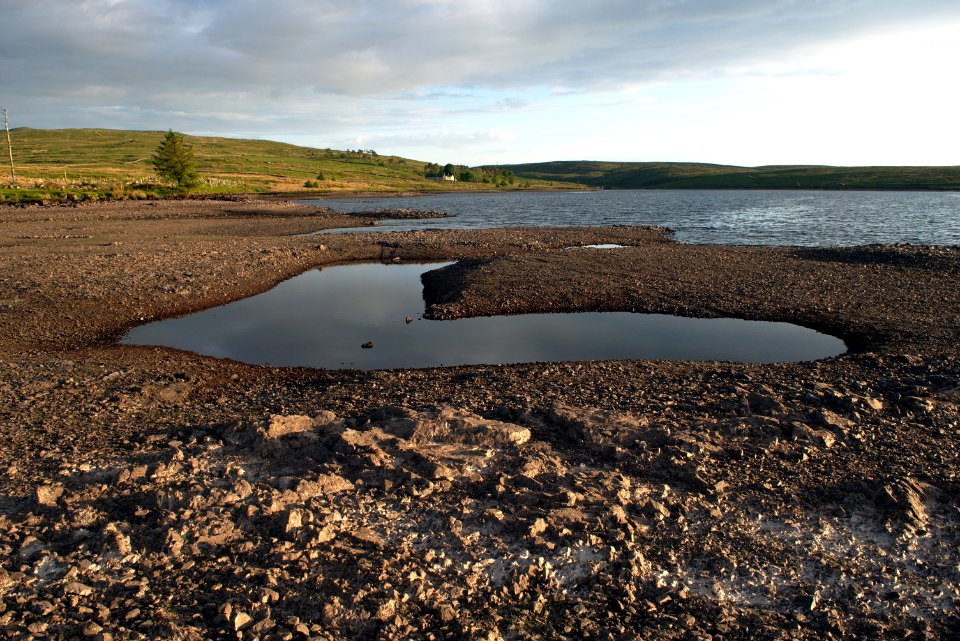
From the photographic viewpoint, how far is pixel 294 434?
995 cm

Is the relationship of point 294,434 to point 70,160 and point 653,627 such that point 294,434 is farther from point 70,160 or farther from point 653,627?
point 70,160

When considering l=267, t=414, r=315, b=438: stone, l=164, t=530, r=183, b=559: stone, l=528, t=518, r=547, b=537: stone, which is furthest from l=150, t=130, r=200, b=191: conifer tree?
l=528, t=518, r=547, b=537: stone

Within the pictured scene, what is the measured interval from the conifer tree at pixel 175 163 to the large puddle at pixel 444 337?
256ft

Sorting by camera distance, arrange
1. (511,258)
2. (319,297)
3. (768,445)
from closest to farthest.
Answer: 1. (768,445)
2. (319,297)
3. (511,258)

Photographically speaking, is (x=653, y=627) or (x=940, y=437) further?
(x=940, y=437)

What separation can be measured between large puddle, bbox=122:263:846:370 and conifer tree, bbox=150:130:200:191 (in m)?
77.9

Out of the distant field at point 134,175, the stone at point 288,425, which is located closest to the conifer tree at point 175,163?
the distant field at point 134,175

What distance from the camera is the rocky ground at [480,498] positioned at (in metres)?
6.35

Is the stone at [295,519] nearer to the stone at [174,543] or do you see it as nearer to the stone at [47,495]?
the stone at [174,543]

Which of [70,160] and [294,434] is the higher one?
[70,160]

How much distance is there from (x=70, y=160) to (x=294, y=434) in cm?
17530

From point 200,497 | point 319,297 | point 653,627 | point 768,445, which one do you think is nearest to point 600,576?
point 653,627

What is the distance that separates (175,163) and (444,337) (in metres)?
87.7

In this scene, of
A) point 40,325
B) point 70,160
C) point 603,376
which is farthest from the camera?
point 70,160
